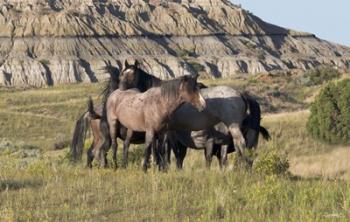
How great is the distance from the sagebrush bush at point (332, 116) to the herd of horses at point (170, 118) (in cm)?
1450

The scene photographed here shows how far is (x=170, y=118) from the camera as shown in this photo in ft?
39.9

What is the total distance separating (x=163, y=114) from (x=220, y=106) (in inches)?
54.1

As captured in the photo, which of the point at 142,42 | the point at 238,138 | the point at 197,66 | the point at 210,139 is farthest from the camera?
the point at 142,42

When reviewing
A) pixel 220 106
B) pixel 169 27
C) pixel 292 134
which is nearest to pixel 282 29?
pixel 169 27

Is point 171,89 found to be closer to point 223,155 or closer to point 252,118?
point 252,118

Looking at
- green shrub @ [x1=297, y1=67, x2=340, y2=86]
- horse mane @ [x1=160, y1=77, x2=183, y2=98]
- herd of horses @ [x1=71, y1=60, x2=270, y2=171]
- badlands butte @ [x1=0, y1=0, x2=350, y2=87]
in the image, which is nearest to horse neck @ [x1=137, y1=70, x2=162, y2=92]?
herd of horses @ [x1=71, y1=60, x2=270, y2=171]

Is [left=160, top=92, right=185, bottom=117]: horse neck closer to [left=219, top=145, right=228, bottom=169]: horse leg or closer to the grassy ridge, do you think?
the grassy ridge

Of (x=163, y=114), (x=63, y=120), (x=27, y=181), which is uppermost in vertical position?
(x=163, y=114)

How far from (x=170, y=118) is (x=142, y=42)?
133669 mm

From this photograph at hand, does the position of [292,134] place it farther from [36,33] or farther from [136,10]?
[136,10]

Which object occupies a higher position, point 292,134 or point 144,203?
point 144,203

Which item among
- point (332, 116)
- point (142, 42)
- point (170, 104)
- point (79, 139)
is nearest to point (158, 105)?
point (170, 104)

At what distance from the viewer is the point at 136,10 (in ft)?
528

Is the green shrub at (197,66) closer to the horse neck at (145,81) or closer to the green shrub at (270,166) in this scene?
the horse neck at (145,81)
